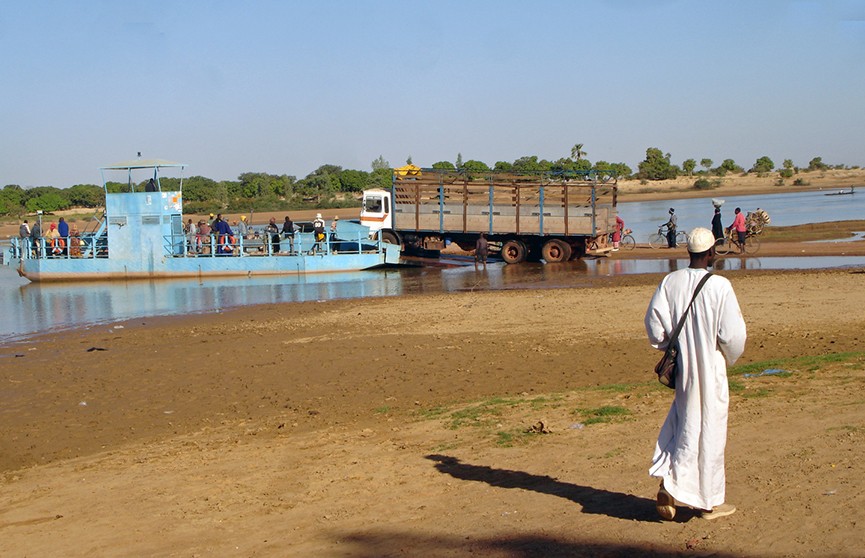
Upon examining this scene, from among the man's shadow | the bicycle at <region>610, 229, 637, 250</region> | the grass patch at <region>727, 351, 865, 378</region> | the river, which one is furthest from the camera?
the bicycle at <region>610, 229, 637, 250</region>

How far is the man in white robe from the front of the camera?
5.15m

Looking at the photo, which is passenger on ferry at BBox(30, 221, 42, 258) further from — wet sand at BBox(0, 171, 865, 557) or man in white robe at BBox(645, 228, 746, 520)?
man in white robe at BBox(645, 228, 746, 520)

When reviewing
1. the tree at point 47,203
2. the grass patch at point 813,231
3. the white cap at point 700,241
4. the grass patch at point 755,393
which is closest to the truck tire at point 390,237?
the grass patch at point 813,231

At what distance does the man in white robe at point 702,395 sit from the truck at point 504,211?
969 inches

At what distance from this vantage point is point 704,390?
517 centimetres

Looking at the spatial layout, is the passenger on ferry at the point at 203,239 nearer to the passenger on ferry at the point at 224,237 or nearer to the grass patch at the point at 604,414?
the passenger on ferry at the point at 224,237

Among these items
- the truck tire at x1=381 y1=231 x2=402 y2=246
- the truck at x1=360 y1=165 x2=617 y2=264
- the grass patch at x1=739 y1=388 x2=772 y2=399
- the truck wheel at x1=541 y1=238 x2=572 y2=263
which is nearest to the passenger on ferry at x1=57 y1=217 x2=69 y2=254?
the truck at x1=360 y1=165 x2=617 y2=264

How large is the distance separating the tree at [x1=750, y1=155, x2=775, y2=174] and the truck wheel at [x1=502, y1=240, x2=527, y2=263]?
8707 centimetres

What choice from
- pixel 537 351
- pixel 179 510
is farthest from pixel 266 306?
pixel 179 510

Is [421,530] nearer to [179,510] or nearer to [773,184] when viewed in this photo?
[179,510]

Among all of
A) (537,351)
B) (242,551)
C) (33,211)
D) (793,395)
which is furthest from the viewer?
(33,211)

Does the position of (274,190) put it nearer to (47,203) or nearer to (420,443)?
(47,203)

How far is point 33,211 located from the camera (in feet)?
277

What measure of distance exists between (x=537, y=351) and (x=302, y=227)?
2100 cm
